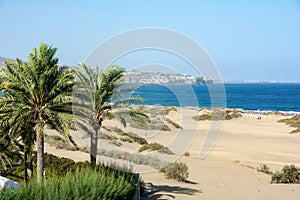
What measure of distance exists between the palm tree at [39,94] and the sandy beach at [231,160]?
5.60 m

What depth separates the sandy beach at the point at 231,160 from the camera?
19.0 meters

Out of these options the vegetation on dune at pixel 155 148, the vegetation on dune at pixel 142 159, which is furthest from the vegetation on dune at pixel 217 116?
the vegetation on dune at pixel 142 159

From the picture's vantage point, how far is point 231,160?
100 ft

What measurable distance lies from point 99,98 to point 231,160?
55.8ft

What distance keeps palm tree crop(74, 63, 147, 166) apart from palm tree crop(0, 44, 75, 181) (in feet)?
3.04

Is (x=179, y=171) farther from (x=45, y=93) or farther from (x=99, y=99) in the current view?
(x=45, y=93)

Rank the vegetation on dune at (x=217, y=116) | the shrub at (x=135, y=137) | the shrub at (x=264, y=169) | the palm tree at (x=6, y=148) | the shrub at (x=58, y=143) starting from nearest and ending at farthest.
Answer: the palm tree at (x=6, y=148), the shrub at (x=264, y=169), the shrub at (x=58, y=143), the shrub at (x=135, y=137), the vegetation on dune at (x=217, y=116)

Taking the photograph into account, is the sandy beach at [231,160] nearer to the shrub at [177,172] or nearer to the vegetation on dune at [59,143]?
the shrub at [177,172]

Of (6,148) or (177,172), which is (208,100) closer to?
(177,172)

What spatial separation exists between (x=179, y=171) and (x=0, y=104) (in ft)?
36.1

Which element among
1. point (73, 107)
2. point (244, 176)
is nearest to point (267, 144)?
point (244, 176)

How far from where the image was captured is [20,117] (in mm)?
14031

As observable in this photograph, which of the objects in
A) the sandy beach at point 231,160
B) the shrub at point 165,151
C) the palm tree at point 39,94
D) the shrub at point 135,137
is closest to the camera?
the palm tree at point 39,94

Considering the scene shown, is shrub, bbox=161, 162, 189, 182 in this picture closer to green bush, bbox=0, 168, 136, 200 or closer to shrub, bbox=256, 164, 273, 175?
shrub, bbox=256, 164, 273, 175
